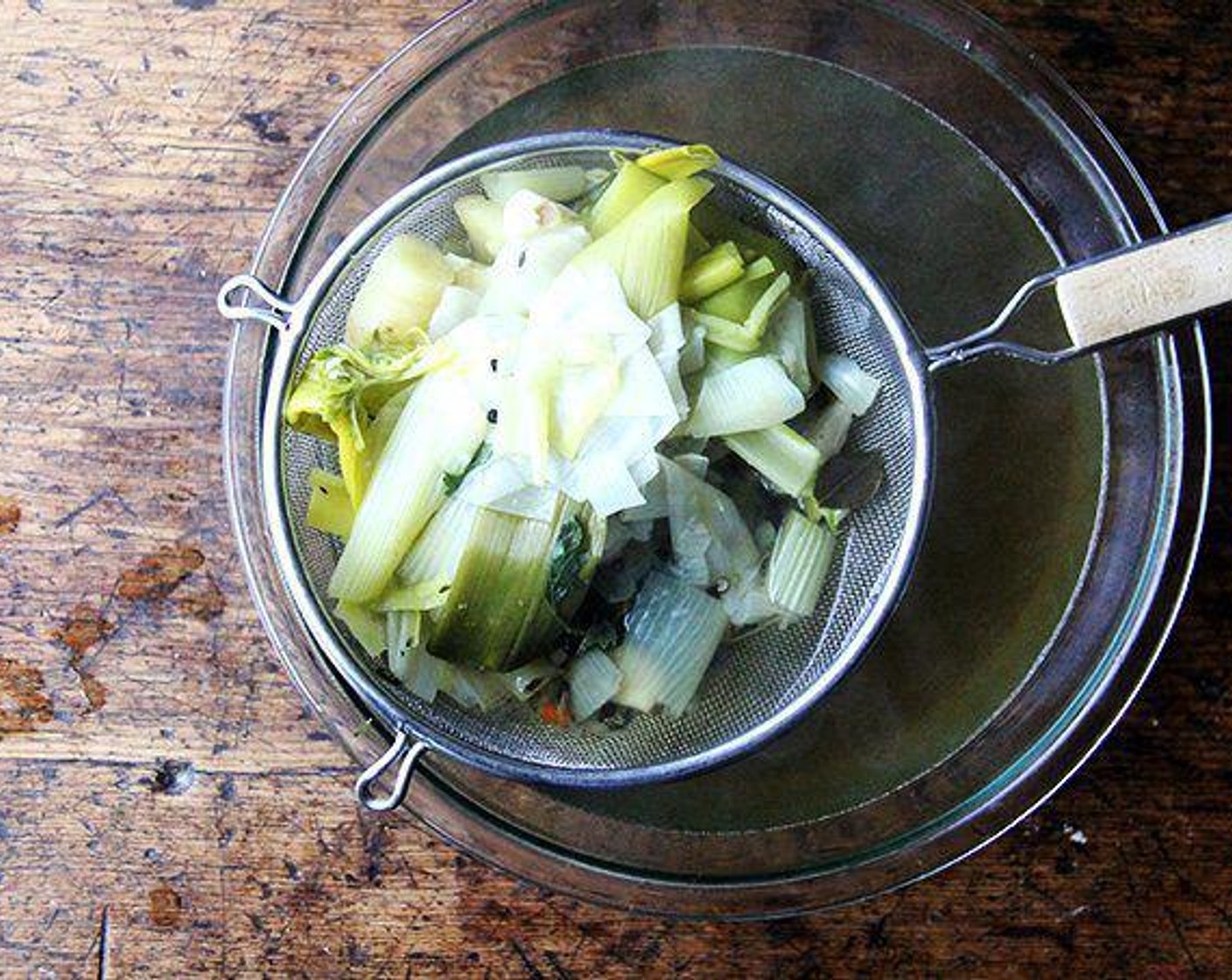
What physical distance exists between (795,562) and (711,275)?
0.96 ft

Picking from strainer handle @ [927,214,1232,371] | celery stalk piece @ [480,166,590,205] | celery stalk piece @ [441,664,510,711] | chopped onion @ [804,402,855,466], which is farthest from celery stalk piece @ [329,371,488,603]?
strainer handle @ [927,214,1232,371]

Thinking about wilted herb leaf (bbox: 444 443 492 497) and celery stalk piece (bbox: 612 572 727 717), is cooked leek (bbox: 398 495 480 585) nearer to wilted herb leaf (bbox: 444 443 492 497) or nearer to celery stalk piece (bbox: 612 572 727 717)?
wilted herb leaf (bbox: 444 443 492 497)

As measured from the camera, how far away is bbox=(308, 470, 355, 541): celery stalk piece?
1572 millimetres

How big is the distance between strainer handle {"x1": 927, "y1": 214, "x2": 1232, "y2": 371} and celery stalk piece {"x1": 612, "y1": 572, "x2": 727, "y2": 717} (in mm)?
415

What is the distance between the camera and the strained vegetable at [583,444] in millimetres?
1449

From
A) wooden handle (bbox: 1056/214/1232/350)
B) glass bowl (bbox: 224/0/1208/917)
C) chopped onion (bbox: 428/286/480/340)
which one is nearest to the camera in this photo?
wooden handle (bbox: 1056/214/1232/350)

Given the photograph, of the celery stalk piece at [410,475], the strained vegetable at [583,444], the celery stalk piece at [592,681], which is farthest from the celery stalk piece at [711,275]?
the celery stalk piece at [592,681]

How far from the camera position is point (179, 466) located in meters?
1.70

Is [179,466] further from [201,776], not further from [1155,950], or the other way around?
[1155,950]

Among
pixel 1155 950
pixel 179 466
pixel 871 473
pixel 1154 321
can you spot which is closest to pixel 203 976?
pixel 179 466

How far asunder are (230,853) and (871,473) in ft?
2.64

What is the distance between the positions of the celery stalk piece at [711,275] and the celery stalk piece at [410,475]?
23 cm

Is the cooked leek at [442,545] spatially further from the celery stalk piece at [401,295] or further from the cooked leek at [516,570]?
the celery stalk piece at [401,295]

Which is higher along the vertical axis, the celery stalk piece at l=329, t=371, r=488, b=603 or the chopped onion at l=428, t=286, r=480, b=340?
the chopped onion at l=428, t=286, r=480, b=340
